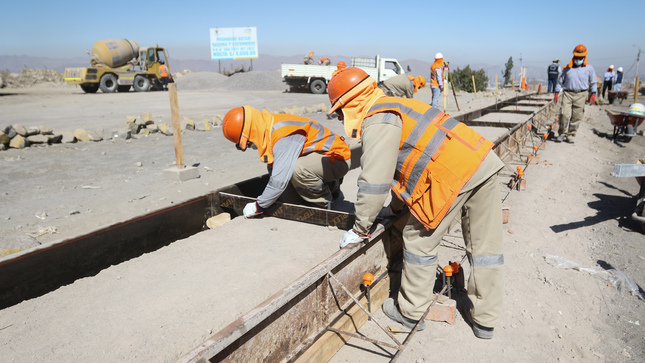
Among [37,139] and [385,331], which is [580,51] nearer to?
[385,331]

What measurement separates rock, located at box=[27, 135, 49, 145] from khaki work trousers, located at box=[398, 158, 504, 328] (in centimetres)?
788

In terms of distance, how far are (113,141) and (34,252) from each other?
21.5ft

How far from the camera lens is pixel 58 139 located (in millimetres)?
8109

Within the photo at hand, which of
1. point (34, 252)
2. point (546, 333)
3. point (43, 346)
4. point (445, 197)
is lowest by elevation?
point (546, 333)

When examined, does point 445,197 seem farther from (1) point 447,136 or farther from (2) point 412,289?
(2) point 412,289

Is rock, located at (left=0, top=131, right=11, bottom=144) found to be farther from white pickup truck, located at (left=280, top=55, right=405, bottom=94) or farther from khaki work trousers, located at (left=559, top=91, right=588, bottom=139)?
white pickup truck, located at (left=280, top=55, right=405, bottom=94)

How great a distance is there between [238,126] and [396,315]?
1.90 metres

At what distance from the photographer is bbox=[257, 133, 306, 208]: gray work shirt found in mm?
3422

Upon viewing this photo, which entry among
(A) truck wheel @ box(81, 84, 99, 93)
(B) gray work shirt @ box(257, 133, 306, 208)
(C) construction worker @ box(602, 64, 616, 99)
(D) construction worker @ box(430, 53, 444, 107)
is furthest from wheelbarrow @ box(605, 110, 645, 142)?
(A) truck wheel @ box(81, 84, 99, 93)

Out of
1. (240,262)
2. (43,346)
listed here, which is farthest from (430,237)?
(43,346)

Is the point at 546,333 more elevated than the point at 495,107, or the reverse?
the point at 495,107

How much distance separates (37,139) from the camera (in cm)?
783

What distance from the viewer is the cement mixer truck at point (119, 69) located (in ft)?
65.0

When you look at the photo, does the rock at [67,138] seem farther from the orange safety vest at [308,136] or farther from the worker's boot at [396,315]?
the worker's boot at [396,315]
